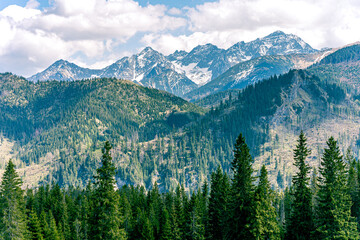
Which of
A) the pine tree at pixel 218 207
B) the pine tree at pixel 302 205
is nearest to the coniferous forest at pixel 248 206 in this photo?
the pine tree at pixel 302 205

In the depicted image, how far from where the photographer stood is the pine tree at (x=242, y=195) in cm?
5106

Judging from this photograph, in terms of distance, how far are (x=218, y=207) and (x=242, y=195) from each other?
68.1 feet

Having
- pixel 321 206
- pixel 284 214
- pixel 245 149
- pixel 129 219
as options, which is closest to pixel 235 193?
pixel 245 149

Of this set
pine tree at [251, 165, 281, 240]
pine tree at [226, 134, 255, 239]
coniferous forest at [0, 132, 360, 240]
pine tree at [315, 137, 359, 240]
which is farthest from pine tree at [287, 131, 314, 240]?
pine tree at [226, 134, 255, 239]

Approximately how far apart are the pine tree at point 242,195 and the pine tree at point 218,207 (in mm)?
14479

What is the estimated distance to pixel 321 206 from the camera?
2109 inches

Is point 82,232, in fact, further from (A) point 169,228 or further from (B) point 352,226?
(B) point 352,226

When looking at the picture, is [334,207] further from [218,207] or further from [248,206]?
[218,207]

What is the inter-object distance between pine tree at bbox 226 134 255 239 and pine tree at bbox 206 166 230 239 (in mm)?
14479

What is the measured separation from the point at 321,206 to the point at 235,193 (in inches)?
556

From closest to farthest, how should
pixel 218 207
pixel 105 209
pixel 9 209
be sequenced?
pixel 105 209 → pixel 9 209 → pixel 218 207

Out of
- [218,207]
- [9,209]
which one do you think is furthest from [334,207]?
[9,209]

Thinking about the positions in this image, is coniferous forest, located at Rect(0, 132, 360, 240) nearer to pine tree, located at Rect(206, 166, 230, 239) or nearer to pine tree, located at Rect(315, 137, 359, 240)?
pine tree, located at Rect(315, 137, 359, 240)

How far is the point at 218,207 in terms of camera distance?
7112cm
